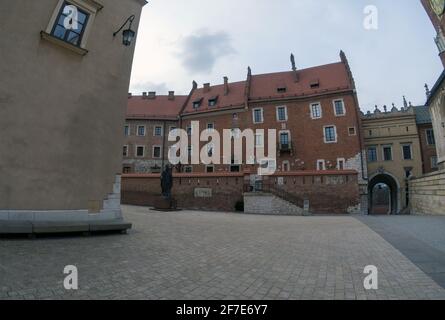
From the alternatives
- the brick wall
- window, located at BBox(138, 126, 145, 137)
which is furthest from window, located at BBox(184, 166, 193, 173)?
the brick wall

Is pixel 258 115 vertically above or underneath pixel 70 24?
above

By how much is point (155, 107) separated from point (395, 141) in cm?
3433

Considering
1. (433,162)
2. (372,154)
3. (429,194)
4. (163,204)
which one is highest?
(372,154)

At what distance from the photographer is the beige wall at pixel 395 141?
1187 inches

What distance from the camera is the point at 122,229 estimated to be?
8242mm

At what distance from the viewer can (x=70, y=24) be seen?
8.56m

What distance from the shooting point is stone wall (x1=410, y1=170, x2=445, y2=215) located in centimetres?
1631

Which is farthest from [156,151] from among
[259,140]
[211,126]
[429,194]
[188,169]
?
[429,194]

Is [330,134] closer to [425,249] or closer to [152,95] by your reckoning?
[425,249]

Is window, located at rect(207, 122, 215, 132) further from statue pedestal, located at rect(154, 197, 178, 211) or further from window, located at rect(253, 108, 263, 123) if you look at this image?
statue pedestal, located at rect(154, 197, 178, 211)

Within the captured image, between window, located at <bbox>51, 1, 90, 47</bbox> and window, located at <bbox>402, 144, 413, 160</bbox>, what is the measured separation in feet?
115

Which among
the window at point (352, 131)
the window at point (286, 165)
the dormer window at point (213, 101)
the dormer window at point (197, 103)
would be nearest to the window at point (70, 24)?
the window at point (286, 165)

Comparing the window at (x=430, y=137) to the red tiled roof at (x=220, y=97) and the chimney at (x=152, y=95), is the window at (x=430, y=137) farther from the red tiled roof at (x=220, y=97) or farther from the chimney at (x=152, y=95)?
the chimney at (x=152, y=95)
